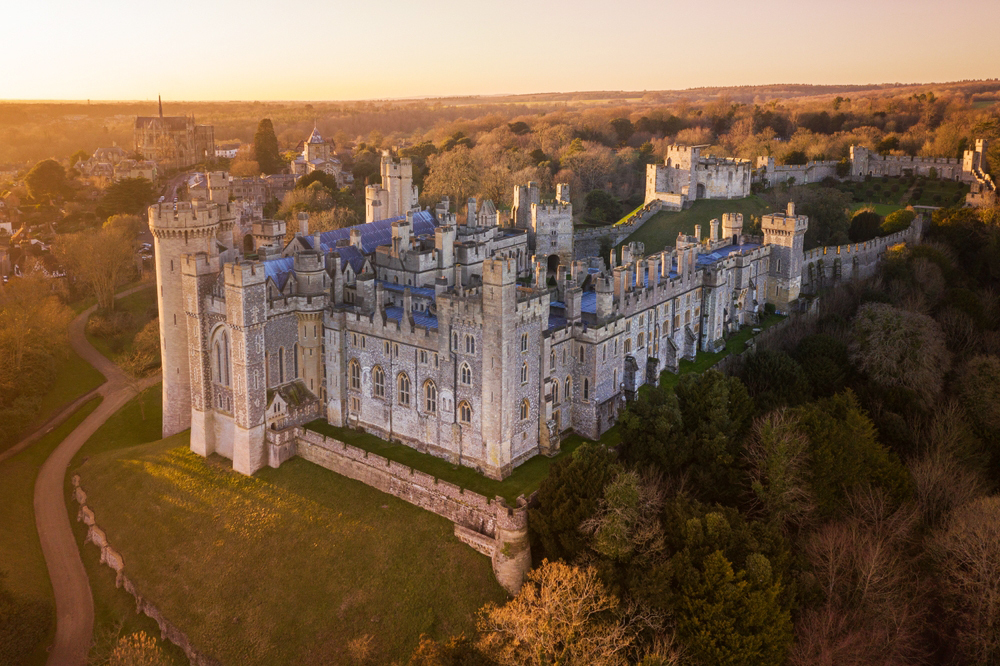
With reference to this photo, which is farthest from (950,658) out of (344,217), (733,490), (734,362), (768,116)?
(768,116)

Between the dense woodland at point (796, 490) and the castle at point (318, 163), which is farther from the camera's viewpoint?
the castle at point (318, 163)

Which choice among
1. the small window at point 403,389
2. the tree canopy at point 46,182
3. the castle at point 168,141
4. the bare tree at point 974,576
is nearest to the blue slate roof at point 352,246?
the small window at point 403,389

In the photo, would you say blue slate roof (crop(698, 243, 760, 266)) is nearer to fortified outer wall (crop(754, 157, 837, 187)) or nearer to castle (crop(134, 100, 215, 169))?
fortified outer wall (crop(754, 157, 837, 187))

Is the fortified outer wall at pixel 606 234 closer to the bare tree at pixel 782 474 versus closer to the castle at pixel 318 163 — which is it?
the bare tree at pixel 782 474

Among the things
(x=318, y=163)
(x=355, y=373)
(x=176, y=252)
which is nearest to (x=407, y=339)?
(x=355, y=373)

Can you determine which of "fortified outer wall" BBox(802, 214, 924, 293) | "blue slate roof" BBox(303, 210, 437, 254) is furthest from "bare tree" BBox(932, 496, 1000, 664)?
"blue slate roof" BBox(303, 210, 437, 254)
